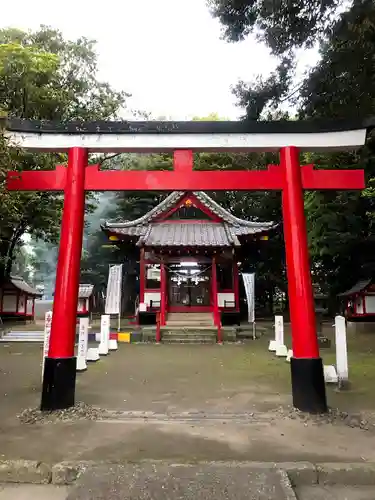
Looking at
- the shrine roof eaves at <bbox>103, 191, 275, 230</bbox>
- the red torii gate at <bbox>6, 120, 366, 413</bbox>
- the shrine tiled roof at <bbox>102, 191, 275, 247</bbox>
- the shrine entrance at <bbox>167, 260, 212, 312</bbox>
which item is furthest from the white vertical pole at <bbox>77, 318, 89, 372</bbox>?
the shrine roof eaves at <bbox>103, 191, 275, 230</bbox>

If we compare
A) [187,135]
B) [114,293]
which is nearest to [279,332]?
[114,293]

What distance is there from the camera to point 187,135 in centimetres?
625

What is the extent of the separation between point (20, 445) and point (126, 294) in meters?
26.0

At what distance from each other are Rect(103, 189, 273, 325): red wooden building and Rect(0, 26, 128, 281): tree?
392 centimetres

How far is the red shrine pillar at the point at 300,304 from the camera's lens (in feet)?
17.6

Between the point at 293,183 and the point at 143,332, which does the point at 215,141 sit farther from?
the point at 143,332

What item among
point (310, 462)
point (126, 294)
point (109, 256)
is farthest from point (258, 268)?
point (310, 462)

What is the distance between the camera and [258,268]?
91.3ft

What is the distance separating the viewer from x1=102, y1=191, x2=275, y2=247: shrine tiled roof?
55.2 ft

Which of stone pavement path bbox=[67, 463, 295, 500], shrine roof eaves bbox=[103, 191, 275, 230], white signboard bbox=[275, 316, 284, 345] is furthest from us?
shrine roof eaves bbox=[103, 191, 275, 230]

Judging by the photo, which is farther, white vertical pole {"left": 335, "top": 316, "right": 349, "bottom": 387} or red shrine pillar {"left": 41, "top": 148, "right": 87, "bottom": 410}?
white vertical pole {"left": 335, "top": 316, "right": 349, "bottom": 387}

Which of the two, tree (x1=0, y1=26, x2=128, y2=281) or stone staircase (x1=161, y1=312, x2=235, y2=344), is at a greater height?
tree (x1=0, y1=26, x2=128, y2=281)

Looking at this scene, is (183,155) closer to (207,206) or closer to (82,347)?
(82,347)

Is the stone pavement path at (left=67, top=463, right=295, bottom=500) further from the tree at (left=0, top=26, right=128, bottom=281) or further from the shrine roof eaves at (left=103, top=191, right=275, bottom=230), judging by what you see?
the shrine roof eaves at (left=103, top=191, right=275, bottom=230)
